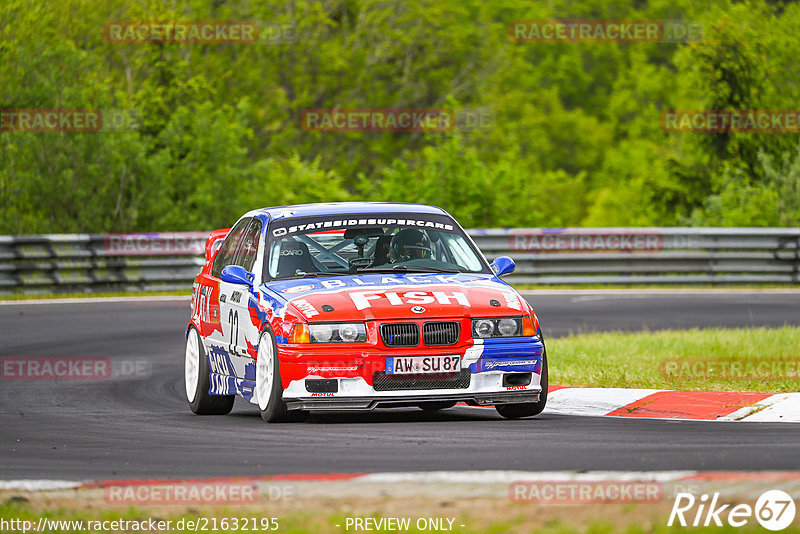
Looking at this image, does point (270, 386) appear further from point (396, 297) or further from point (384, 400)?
point (396, 297)

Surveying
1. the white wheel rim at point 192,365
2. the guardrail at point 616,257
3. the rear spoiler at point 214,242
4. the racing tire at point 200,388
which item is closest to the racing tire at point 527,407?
the racing tire at point 200,388

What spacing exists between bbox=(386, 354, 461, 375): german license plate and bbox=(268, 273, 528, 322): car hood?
27 centimetres

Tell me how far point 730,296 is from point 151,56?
18.1 m

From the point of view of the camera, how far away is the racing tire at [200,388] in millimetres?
11164

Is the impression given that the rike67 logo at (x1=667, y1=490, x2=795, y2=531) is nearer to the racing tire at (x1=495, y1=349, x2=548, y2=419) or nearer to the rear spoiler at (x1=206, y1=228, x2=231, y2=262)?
the racing tire at (x1=495, y1=349, x2=548, y2=419)

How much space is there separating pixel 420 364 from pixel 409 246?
153 cm

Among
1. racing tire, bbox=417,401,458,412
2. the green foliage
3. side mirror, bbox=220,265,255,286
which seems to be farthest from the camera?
the green foliage

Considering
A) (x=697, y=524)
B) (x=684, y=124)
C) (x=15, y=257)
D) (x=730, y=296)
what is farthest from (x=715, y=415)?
(x=684, y=124)

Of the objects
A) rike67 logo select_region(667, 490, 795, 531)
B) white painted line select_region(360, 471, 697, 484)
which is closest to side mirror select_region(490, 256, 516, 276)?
white painted line select_region(360, 471, 697, 484)

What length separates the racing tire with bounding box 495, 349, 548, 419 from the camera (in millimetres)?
9945

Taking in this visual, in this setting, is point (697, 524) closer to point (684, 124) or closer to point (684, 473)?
point (684, 473)

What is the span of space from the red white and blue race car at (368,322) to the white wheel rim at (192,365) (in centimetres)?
24

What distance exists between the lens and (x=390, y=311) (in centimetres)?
949

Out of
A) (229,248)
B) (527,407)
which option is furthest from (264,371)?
(229,248)
